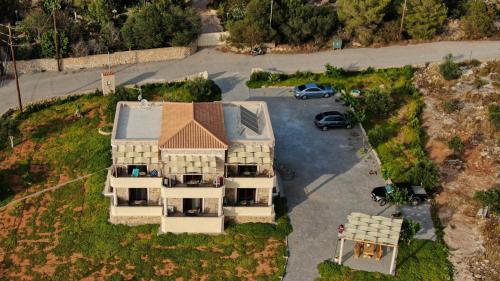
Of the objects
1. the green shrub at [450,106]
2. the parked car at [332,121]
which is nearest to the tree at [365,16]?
the green shrub at [450,106]

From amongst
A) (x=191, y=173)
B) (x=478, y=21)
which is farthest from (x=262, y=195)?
(x=478, y=21)

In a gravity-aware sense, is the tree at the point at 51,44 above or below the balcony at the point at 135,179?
above

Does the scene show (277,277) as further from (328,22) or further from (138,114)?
(328,22)

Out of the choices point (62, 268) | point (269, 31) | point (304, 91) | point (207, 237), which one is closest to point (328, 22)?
point (269, 31)

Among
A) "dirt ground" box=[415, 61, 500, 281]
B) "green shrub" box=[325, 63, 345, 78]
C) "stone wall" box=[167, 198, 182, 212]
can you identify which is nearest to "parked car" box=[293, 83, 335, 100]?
"green shrub" box=[325, 63, 345, 78]

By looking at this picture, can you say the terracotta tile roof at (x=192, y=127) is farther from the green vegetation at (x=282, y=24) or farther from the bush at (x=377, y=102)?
the green vegetation at (x=282, y=24)

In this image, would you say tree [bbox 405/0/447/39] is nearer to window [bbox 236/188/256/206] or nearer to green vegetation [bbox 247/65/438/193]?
green vegetation [bbox 247/65/438/193]
